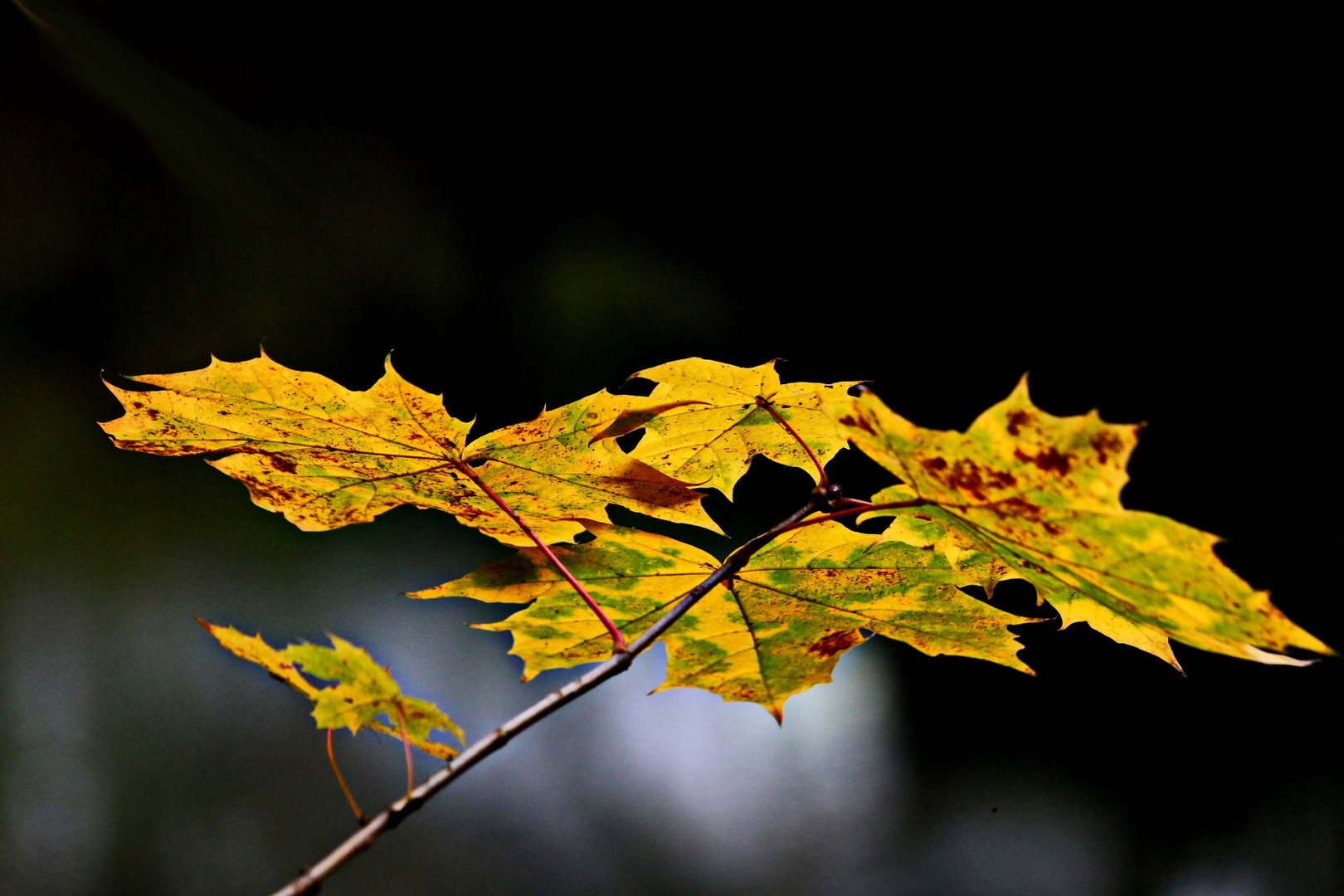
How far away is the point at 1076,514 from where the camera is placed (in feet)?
1.18

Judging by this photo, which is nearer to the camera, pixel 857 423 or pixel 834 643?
pixel 857 423

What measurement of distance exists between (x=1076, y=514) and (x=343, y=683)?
36 centimetres

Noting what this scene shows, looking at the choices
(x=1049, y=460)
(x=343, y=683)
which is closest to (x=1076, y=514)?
(x=1049, y=460)

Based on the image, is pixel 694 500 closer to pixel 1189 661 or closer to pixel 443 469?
pixel 443 469

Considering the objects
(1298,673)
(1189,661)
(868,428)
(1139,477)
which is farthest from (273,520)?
(1298,673)

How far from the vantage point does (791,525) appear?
1.57ft

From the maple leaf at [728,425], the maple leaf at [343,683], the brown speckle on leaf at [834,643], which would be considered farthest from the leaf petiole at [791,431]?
the maple leaf at [343,683]

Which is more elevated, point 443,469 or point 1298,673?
point 443,469

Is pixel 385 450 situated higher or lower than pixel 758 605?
higher

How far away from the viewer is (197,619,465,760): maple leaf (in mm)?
365

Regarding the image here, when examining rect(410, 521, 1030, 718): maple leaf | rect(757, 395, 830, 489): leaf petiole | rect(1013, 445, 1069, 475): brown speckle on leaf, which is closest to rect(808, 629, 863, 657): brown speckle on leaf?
rect(410, 521, 1030, 718): maple leaf

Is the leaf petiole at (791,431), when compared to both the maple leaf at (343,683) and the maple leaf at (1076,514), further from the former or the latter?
the maple leaf at (343,683)

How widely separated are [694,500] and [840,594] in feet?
0.39

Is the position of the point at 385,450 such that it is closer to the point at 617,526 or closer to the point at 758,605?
the point at 617,526
